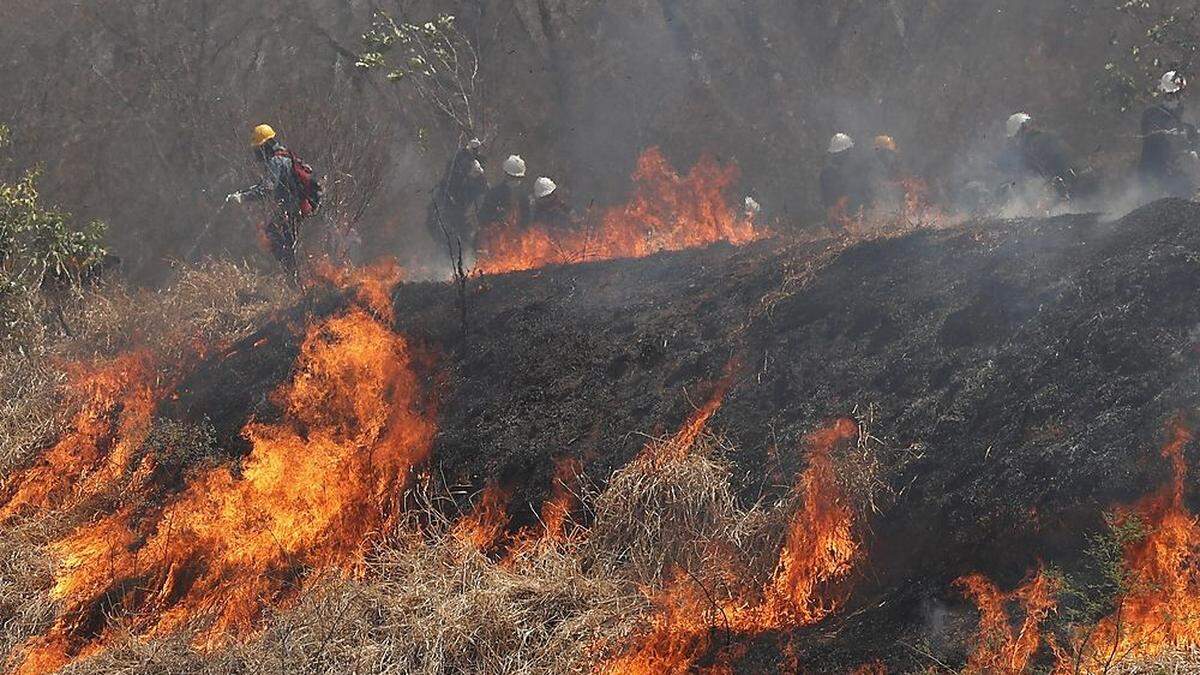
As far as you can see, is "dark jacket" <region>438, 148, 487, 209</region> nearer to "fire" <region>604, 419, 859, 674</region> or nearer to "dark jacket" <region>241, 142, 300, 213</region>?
"dark jacket" <region>241, 142, 300, 213</region>

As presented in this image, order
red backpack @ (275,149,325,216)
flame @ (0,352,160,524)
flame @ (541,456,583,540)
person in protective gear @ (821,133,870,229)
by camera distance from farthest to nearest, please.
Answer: person in protective gear @ (821,133,870,229), red backpack @ (275,149,325,216), flame @ (0,352,160,524), flame @ (541,456,583,540)

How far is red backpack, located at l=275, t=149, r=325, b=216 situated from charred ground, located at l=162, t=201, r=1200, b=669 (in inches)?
72.5

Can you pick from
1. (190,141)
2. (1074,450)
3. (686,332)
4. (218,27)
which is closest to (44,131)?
(190,141)

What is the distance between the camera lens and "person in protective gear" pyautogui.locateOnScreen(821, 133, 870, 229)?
43.5ft

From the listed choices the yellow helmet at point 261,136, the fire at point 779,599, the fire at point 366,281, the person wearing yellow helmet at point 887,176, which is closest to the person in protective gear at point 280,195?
the yellow helmet at point 261,136

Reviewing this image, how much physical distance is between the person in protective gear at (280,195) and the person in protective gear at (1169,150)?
10456 millimetres

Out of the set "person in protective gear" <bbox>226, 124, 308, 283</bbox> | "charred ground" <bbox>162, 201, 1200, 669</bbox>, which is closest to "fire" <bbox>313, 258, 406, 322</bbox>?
"charred ground" <bbox>162, 201, 1200, 669</bbox>

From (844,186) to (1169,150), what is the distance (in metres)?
4.49

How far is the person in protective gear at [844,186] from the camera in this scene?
43.5 ft

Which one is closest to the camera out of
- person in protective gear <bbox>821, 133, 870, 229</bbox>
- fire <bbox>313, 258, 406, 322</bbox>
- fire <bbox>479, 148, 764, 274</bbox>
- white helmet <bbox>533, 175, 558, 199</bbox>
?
fire <bbox>313, 258, 406, 322</bbox>

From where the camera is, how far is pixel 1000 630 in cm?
408

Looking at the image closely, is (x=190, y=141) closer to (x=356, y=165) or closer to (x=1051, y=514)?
(x=356, y=165)

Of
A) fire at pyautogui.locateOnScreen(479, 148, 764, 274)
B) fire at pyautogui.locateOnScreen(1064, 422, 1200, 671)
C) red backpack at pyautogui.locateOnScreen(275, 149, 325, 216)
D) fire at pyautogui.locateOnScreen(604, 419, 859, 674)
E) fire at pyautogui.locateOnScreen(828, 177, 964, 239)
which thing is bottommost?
fire at pyautogui.locateOnScreen(479, 148, 764, 274)

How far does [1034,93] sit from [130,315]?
1499 cm
